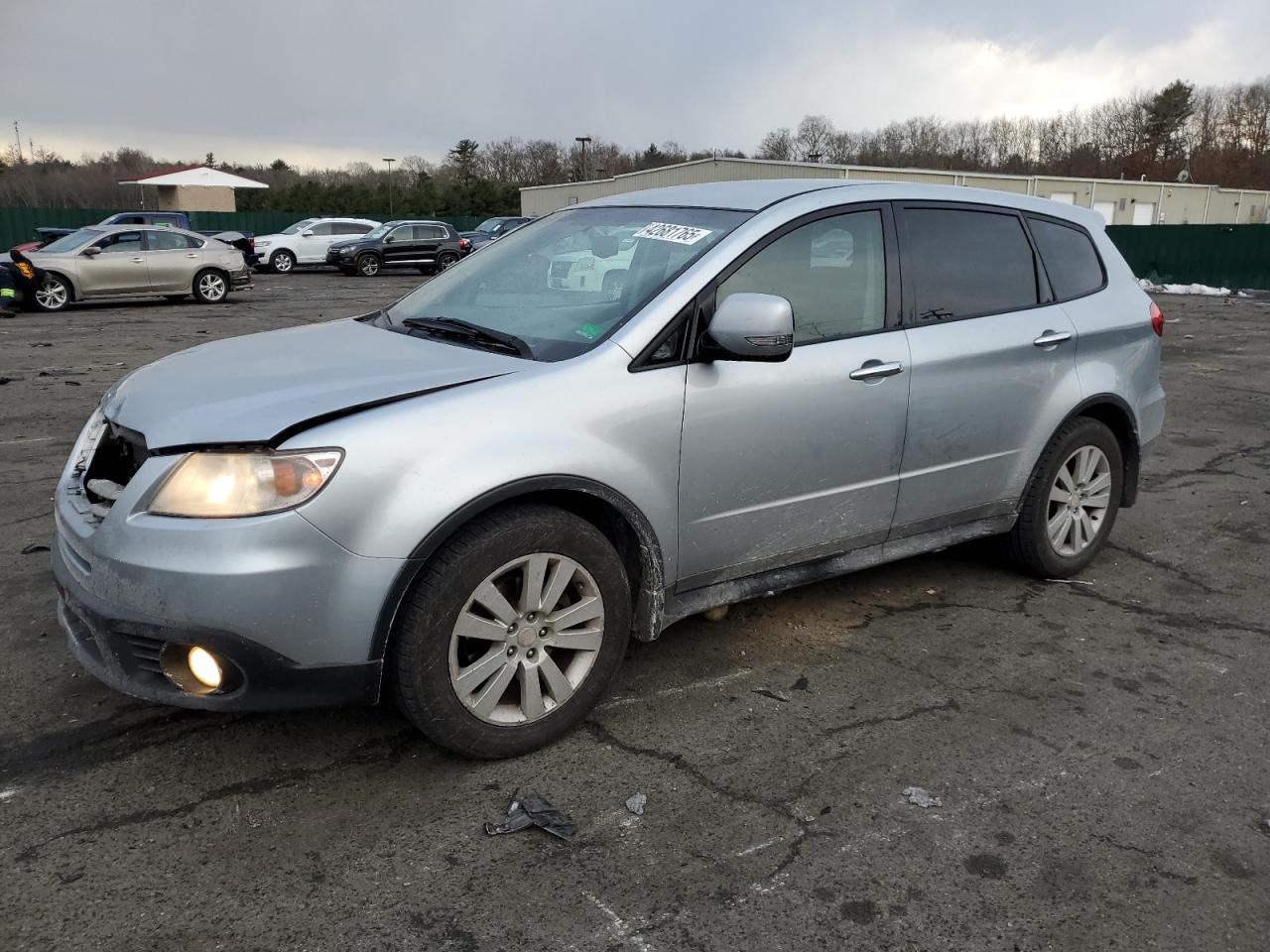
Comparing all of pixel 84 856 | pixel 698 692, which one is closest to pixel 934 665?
pixel 698 692

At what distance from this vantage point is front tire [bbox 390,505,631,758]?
275 centimetres

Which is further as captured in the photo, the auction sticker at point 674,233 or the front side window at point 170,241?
the front side window at point 170,241

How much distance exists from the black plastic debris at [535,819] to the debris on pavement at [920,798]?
991 millimetres

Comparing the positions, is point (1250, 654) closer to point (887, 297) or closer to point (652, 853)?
point (887, 297)

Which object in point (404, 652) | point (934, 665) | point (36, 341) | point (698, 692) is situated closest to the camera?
point (404, 652)

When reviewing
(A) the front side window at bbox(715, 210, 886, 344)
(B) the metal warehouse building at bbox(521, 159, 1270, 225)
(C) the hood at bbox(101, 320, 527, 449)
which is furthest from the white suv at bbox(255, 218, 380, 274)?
(A) the front side window at bbox(715, 210, 886, 344)

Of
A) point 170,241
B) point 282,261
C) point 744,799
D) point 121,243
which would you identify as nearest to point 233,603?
point 744,799

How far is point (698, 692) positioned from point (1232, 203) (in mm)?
67138

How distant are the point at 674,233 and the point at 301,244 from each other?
3027cm

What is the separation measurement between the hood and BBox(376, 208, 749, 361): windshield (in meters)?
0.25

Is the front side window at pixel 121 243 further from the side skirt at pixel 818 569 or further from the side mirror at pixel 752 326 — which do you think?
the side mirror at pixel 752 326

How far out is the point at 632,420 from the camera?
307 cm

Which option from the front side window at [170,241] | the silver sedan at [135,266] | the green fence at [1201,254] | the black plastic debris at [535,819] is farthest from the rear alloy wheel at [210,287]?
the green fence at [1201,254]

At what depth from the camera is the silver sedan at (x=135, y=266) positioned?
17.6 metres
